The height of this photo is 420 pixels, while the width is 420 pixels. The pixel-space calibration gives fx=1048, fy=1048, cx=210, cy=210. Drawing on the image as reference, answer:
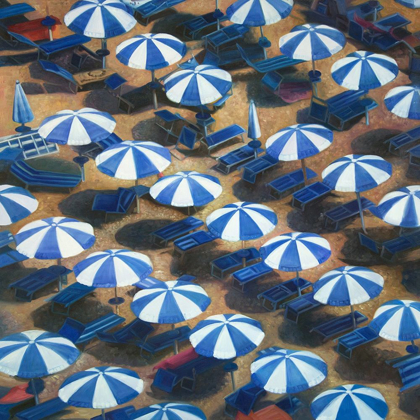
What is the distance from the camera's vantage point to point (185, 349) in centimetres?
2566

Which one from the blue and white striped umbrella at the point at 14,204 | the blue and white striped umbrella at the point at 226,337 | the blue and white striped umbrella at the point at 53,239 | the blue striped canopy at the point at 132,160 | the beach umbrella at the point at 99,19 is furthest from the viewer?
the beach umbrella at the point at 99,19

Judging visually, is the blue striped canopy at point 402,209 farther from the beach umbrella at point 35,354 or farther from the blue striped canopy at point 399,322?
the beach umbrella at point 35,354

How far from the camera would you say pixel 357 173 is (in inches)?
1085

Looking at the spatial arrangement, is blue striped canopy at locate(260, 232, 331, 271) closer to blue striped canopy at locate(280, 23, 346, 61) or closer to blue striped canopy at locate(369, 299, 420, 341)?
blue striped canopy at locate(369, 299, 420, 341)

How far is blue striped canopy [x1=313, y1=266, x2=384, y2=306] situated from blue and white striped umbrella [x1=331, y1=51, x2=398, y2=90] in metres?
6.97

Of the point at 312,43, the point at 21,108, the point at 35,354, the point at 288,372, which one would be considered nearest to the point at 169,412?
the point at 288,372

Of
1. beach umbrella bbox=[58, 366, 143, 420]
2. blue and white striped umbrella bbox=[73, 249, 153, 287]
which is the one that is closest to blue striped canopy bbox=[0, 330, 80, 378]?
beach umbrella bbox=[58, 366, 143, 420]

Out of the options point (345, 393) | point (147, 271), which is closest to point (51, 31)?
point (147, 271)

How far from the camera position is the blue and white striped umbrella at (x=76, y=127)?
28.7 m

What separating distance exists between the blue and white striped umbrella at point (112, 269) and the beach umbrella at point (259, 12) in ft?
31.5

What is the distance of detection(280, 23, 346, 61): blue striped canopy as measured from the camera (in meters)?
30.8

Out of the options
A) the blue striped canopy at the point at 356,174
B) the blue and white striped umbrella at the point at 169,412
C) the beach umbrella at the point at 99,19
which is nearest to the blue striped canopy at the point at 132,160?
the blue striped canopy at the point at 356,174

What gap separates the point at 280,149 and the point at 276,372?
7635 mm

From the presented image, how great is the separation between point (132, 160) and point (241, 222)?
12.0 ft
